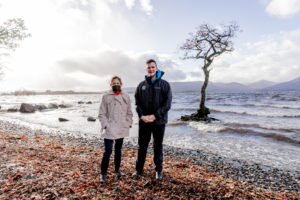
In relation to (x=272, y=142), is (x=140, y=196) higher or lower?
higher

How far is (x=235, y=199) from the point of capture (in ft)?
13.4

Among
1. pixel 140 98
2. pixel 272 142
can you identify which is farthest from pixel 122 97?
pixel 272 142

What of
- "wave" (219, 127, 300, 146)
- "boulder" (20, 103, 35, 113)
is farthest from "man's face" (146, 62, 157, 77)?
"boulder" (20, 103, 35, 113)

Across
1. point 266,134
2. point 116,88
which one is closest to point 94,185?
point 116,88

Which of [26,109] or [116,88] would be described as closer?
[116,88]

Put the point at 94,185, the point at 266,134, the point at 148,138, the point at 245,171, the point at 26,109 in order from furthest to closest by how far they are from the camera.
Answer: the point at 26,109 < the point at 266,134 < the point at 245,171 < the point at 148,138 < the point at 94,185

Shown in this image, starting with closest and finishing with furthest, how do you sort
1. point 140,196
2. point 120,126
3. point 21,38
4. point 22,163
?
point 140,196 < point 120,126 < point 22,163 < point 21,38

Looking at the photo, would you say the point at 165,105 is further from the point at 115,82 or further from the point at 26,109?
the point at 26,109

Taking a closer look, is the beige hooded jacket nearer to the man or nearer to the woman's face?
the woman's face

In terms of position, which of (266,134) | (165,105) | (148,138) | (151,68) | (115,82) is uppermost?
(151,68)

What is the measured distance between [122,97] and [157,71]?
1.26 metres

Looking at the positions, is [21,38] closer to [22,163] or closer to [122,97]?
[22,163]

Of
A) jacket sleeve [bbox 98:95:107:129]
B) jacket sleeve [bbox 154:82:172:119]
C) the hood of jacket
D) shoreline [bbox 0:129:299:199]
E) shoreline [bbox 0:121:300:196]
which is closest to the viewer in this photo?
shoreline [bbox 0:129:299:199]

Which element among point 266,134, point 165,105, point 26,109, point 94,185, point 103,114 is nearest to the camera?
point 94,185
